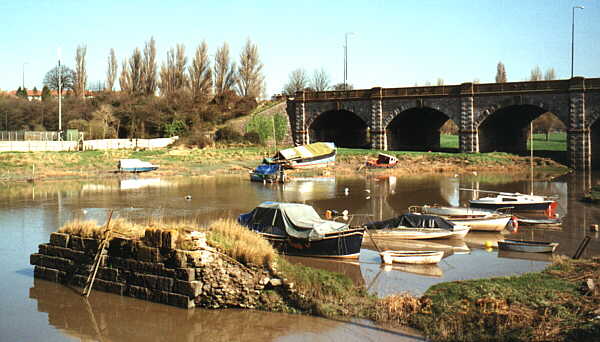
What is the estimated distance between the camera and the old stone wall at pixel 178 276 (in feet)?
52.4

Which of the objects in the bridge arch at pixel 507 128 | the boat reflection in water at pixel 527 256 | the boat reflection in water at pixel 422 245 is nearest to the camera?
the boat reflection in water at pixel 527 256

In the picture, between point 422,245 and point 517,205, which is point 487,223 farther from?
point 517,205

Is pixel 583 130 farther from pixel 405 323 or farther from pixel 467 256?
pixel 405 323

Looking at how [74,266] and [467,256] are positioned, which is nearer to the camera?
[74,266]

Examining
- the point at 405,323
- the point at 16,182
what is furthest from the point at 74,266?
the point at 16,182

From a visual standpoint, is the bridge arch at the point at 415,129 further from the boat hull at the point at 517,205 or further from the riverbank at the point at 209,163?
the boat hull at the point at 517,205

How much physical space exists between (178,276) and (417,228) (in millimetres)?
11741

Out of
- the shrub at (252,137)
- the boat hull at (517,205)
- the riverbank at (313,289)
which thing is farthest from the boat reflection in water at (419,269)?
the shrub at (252,137)

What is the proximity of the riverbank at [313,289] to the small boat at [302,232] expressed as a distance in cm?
372

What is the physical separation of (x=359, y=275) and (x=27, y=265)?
36.1ft

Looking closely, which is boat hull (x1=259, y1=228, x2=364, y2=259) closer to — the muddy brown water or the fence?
the muddy brown water

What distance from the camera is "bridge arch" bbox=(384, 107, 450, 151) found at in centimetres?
6725

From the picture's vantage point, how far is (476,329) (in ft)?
44.7

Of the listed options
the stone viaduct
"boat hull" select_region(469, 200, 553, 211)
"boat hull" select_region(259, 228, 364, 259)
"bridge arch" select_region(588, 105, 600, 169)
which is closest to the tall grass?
"boat hull" select_region(259, 228, 364, 259)
